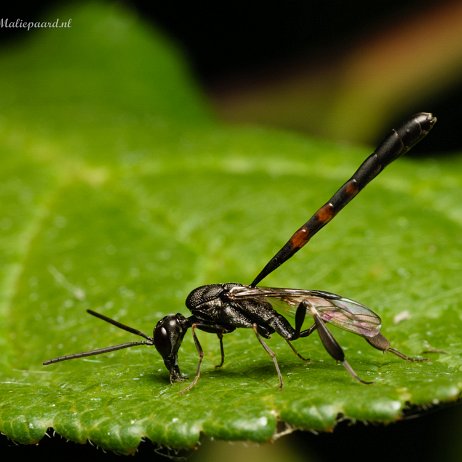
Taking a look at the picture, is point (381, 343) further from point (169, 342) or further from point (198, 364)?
point (169, 342)

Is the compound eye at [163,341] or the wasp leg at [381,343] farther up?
the compound eye at [163,341]

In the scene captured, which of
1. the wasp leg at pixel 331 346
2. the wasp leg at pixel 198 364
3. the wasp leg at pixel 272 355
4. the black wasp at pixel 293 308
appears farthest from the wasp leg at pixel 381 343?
the wasp leg at pixel 198 364

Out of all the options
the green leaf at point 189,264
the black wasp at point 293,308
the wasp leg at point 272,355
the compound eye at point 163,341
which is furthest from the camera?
the compound eye at point 163,341

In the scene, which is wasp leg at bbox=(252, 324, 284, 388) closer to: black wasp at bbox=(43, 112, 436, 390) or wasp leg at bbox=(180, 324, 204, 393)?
black wasp at bbox=(43, 112, 436, 390)

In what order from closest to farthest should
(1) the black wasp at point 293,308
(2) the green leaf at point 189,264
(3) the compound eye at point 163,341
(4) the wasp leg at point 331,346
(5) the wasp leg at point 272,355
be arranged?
(2) the green leaf at point 189,264
(5) the wasp leg at point 272,355
(4) the wasp leg at point 331,346
(1) the black wasp at point 293,308
(3) the compound eye at point 163,341

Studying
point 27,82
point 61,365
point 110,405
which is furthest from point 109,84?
point 110,405

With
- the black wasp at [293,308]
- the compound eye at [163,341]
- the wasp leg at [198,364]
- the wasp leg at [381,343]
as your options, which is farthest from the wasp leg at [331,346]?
the compound eye at [163,341]

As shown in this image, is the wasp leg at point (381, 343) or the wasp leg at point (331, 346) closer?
the wasp leg at point (331, 346)

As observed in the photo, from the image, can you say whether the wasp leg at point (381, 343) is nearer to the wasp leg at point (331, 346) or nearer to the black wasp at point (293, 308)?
the black wasp at point (293, 308)
